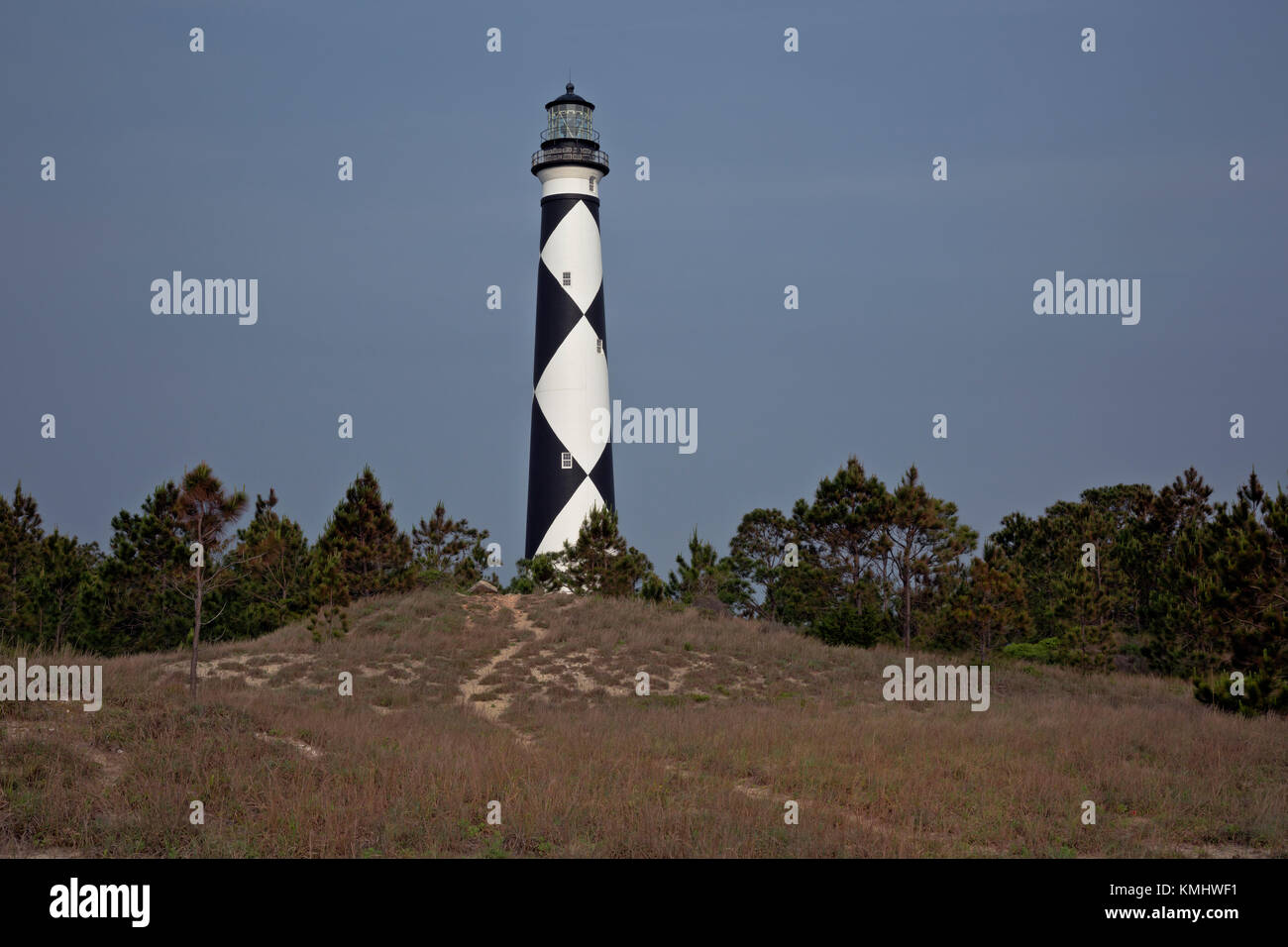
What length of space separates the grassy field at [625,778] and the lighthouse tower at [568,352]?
51.2 feet

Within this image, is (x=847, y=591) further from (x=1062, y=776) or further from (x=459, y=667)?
(x=1062, y=776)

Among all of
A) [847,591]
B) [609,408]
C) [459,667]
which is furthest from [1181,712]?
[609,408]

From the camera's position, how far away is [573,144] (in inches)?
1619

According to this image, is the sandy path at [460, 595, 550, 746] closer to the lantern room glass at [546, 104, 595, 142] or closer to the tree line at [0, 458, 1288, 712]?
the tree line at [0, 458, 1288, 712]

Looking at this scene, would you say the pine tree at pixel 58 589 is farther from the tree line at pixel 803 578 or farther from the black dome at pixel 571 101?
the black dome at pixel 571 101

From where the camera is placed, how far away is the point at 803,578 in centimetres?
4375

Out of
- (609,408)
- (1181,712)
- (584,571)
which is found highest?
(609,408)

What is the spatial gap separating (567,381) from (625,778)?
90.8 ft

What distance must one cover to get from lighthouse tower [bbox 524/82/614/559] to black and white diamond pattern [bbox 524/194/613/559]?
0.12 ft

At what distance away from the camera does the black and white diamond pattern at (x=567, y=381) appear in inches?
1578
